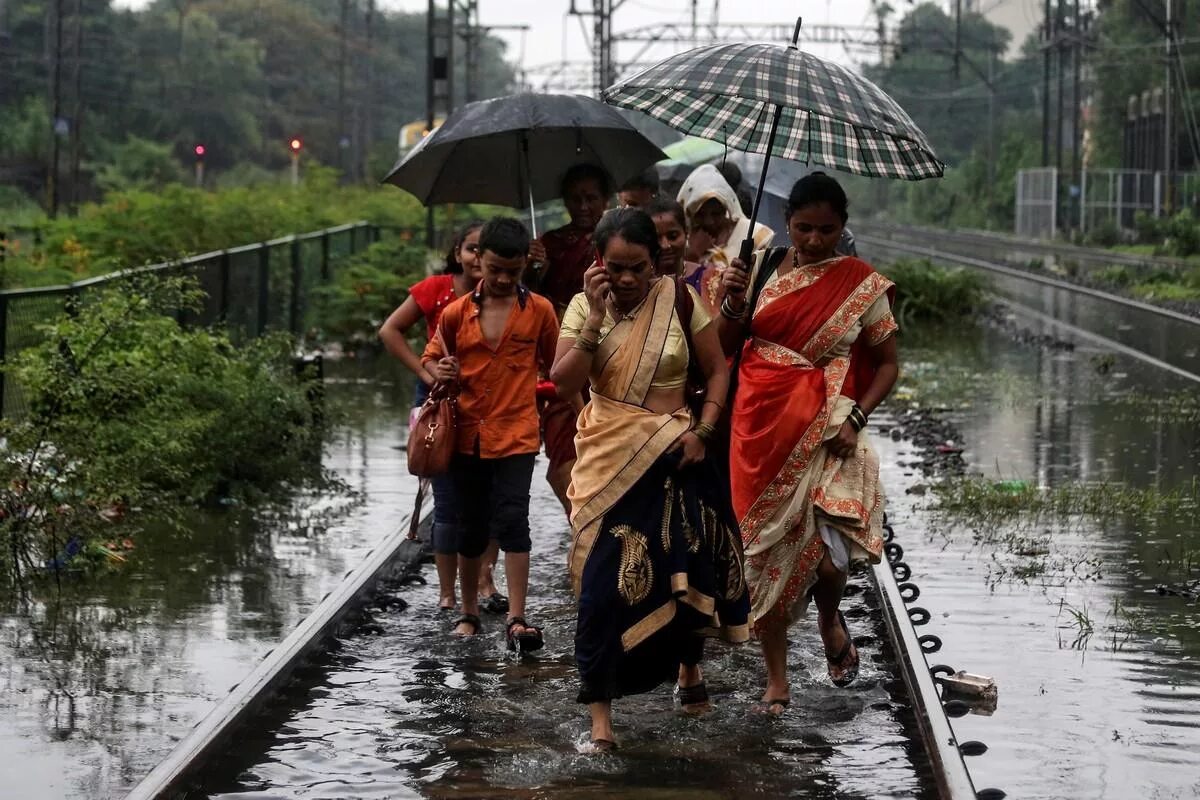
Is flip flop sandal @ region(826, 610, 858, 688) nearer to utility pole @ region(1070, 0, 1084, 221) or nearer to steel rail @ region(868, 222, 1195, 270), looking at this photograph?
steel rail @ region(868, 222, 1195, 270)

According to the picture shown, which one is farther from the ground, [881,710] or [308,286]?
[308,286]

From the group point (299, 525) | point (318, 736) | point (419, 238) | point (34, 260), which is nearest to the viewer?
point (318, 736)

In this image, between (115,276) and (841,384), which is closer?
(841,384)

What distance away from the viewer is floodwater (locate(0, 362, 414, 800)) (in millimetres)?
6402

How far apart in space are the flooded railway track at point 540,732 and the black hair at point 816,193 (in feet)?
5.64

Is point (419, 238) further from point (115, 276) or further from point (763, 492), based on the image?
point (763, 492)

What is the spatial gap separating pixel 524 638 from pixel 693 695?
1171 millimetres

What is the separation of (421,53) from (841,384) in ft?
413

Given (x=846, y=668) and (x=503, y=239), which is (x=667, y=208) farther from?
(x=846, y=668)

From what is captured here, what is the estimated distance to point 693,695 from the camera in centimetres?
696

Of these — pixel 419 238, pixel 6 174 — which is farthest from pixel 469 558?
pixel 6 174

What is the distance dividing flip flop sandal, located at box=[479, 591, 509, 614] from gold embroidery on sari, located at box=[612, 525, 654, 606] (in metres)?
2.54

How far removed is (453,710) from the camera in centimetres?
714

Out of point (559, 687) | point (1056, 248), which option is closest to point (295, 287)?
point (559, 687)
